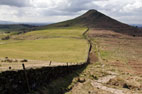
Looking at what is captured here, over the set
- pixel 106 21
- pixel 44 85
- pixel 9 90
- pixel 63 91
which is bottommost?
pixel 63 91

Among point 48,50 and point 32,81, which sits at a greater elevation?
point 32,81

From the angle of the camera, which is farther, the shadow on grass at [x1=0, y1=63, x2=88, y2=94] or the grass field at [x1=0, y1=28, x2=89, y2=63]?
the grass field at [x1=0, y1=28, x2=89, y2=63]

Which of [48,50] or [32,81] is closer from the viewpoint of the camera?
[32,81]

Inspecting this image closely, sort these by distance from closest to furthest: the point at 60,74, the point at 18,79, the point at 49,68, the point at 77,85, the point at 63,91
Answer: the point at 18,79, the point at 63,91, the point at 49,68, the point at 77,85, the point at 60,74

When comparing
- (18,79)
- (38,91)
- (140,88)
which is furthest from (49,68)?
(140,88)

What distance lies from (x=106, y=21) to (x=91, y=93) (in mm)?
171832

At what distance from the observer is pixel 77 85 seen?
18.5m

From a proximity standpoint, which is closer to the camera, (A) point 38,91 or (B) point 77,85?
(A) point 38,91

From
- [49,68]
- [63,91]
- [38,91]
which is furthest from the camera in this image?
[49,68]

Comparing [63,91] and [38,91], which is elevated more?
[38,91]

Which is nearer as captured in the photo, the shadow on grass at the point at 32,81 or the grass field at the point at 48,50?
the shadow on grass at the point at 32,81

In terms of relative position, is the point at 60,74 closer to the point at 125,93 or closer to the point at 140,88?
the point at 125,93

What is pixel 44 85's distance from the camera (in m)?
14.6

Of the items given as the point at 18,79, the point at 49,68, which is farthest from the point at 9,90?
the point at 49,68
